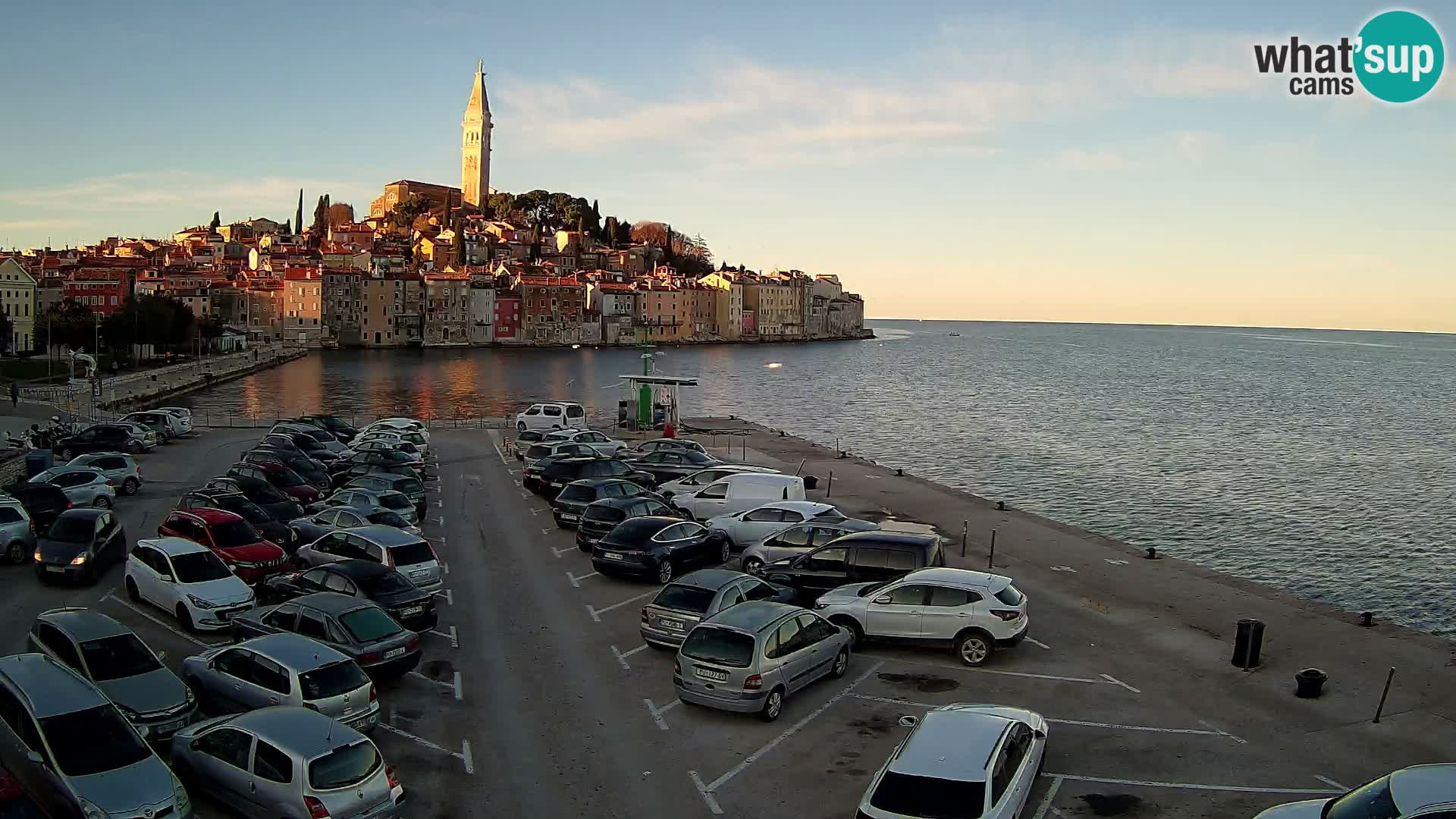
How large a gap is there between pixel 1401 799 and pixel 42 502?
Answer: 76.4ft

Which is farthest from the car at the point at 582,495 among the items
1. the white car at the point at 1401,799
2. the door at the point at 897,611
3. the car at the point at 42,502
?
the white car at the point at 1401,799

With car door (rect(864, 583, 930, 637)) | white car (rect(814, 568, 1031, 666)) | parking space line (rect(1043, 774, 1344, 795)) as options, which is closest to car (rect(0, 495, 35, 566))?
white car (rect(814, 568, 1031, 666))

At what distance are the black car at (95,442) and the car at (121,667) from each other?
73.6ft

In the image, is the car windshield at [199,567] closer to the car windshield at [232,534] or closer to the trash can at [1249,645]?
the car windshield at [232,534]

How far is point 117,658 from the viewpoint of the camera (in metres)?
11.1

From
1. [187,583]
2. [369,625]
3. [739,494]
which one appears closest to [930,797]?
[369,625]

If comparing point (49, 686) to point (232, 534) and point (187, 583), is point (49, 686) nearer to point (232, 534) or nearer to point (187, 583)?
point (187, 583)

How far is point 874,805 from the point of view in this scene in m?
8.49

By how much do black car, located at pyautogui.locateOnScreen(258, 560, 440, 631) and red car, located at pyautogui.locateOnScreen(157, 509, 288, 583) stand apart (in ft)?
6.10

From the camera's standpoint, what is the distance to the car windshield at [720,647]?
11812 millimetres

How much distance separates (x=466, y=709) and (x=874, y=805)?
5654 mm

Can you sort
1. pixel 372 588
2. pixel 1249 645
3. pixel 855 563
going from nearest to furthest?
pixel 1249 645
pixel 372 588
pixel 855 563

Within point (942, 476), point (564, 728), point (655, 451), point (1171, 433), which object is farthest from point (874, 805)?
point (1171, 433)

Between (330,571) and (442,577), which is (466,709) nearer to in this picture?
(330,571)
